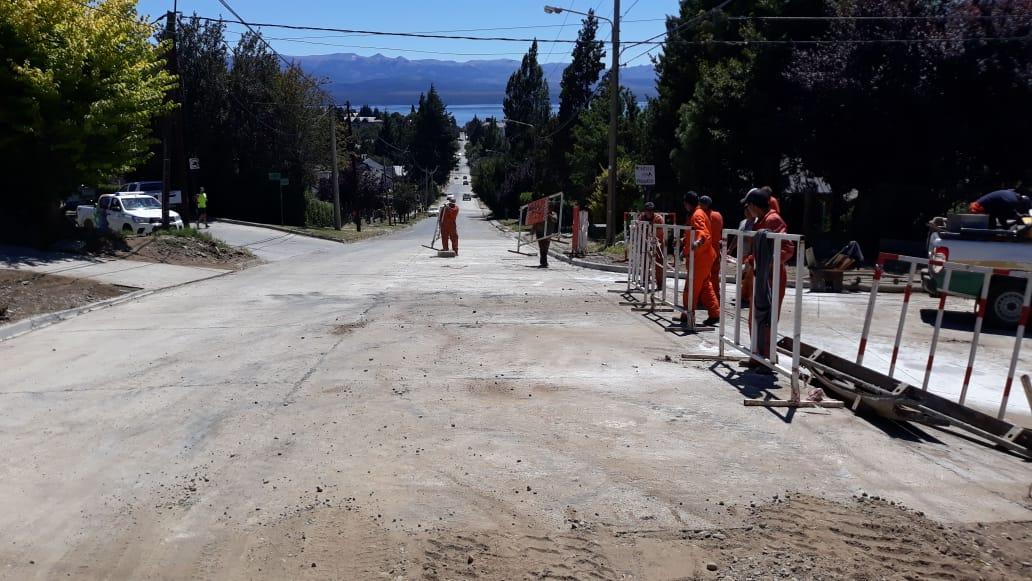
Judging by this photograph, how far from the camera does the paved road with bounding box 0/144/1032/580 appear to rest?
16.0ft

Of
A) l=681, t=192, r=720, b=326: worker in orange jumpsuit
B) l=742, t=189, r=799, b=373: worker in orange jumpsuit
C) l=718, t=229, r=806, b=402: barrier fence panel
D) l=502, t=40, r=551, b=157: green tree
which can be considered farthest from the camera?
l=502, t=40, r=551, b=157: green tree

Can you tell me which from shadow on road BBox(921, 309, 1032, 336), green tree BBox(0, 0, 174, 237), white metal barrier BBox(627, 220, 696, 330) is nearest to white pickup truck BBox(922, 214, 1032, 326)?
shadow on road BBox(921, 309, 1032, 336)

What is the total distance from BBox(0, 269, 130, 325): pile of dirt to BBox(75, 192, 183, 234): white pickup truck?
515 inches

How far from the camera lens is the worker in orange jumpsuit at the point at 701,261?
37.3 ft

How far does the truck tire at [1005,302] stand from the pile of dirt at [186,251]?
18.3 m

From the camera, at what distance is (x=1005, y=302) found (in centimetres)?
1327

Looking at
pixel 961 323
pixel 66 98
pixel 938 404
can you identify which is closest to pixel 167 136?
pixel 66 98

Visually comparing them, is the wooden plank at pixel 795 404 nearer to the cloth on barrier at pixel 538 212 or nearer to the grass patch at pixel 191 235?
the cloth on barrier at pixel 538 212

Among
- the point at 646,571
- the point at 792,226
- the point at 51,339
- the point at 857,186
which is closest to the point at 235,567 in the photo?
the point at 646,571

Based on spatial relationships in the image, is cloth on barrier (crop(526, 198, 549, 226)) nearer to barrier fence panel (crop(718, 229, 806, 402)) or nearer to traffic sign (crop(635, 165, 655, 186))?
traffic sign (crop(635, 165, 655, 186))

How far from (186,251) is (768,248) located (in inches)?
763

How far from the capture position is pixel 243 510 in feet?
17.6

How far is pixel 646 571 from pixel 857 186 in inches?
1058

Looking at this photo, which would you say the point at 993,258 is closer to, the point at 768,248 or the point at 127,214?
the point at 768,248
